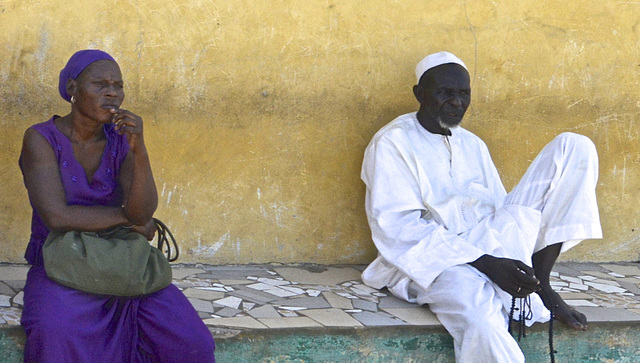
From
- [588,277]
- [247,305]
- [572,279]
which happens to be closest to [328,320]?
[247,305]

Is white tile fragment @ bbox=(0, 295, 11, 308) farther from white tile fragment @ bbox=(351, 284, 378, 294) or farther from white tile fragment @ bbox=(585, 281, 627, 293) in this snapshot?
white tile fragment @ bbox=(585, 281, 627, 293)

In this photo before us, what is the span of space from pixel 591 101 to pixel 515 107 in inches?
19.7

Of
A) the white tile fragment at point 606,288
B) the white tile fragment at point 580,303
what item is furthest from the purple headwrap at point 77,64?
the white tile fragment at point 606,288

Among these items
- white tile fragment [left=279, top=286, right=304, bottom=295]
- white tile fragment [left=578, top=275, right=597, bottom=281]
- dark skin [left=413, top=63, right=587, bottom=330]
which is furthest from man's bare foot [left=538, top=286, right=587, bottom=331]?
white tile fragment [left=279, top=286, right=304, bottom=295]

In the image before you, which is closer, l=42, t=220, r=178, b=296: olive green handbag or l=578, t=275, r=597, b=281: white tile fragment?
l=42, t=220, r=178, b=296: olive green handbag

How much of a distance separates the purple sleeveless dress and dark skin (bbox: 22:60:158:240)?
7 cm

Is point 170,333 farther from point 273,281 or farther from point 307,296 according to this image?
point 273,281

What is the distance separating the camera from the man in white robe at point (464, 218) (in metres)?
3.69

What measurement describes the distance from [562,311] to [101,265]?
2157 millimetres

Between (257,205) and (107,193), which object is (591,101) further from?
(107,193)

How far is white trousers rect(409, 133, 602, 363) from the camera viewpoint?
140 inches

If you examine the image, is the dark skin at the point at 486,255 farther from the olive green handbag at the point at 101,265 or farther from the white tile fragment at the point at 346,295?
the olive green handbag at the point at 101,265

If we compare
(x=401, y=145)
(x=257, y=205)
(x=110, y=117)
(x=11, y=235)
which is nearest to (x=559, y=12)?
(x=401, y=145)

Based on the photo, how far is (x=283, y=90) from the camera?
4.60 metres
